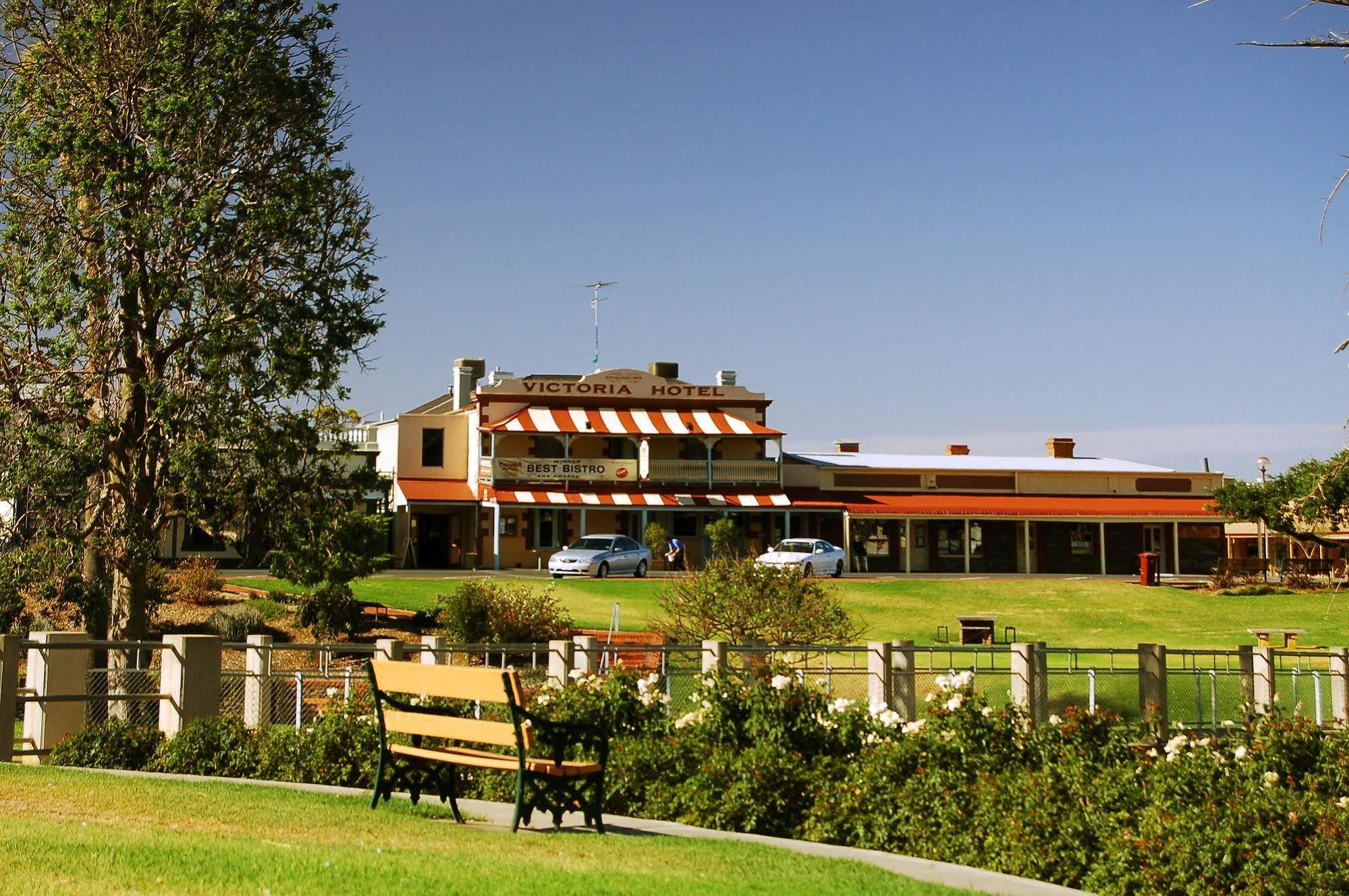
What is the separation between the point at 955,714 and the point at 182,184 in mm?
14154

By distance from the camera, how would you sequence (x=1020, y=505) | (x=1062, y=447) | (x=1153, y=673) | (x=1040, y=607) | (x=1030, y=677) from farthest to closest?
(x=1062, y=447) < (x=1020, y=505) < (x=1040, y=607) < (x=1153, y=673) < (x=1030, y=677)

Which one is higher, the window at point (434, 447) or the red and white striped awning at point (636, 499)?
the window at point (434, 447)

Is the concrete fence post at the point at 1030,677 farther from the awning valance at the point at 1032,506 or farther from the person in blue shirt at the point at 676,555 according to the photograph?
the awning valance at the point at 1032,506

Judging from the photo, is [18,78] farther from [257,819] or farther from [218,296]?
[257,819]

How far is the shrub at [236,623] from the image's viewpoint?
2742 cm

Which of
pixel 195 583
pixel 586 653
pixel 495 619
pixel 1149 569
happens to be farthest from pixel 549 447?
pixel 586 653

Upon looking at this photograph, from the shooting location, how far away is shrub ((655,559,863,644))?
2311 centimetres

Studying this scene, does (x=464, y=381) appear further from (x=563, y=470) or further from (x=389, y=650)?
(x=389, y=650)

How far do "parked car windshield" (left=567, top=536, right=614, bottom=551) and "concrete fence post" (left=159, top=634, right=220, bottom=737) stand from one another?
3408cm

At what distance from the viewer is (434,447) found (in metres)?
56.9

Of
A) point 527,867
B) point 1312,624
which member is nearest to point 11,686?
point 527,867

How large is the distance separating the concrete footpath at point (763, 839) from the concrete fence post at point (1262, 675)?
35.9ft

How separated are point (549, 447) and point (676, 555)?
7.93m

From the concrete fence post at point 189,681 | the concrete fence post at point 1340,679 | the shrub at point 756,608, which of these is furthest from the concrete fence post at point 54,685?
the concrete fence post at point 1340,679
